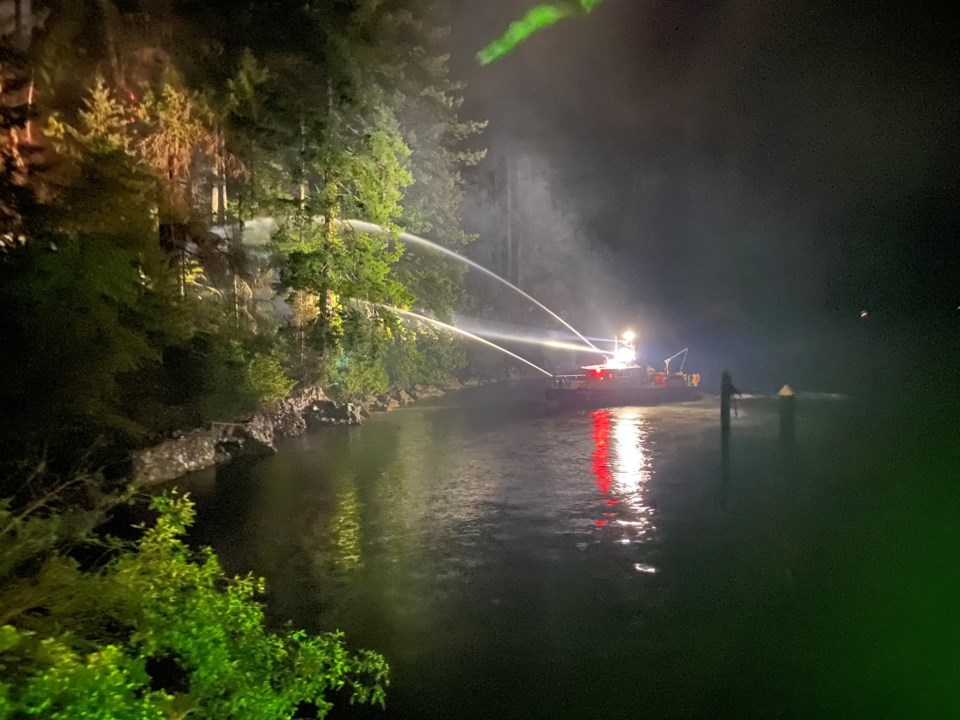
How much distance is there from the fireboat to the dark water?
1137cm

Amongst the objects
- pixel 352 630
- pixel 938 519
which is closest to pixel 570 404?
pixel 938 519

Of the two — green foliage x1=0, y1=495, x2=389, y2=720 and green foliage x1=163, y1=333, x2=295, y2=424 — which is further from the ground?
green foliage x1=163, y1=333, x2=295, y2=424

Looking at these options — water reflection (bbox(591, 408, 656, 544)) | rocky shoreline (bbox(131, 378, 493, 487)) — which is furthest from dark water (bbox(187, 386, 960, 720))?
rocky shoreline (bbox(131, 378, 493, 487))

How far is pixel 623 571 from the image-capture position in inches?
361

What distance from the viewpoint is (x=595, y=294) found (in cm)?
6475

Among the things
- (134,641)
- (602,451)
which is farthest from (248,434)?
(134,641)

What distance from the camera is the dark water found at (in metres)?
6.33

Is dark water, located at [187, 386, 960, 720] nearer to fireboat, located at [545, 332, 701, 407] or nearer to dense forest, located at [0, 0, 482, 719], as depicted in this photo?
dense forest, located at [0, 0, 482, 719]

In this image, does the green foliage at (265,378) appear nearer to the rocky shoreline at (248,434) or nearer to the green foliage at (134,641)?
the rocky shoreline at (248,434)

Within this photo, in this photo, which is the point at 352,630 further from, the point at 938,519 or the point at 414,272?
the point at 414,272

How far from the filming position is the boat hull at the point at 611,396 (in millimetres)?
29922

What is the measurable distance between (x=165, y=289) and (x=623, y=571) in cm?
999

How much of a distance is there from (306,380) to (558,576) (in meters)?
16.9

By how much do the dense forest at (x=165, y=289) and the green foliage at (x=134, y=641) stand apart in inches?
0.6
